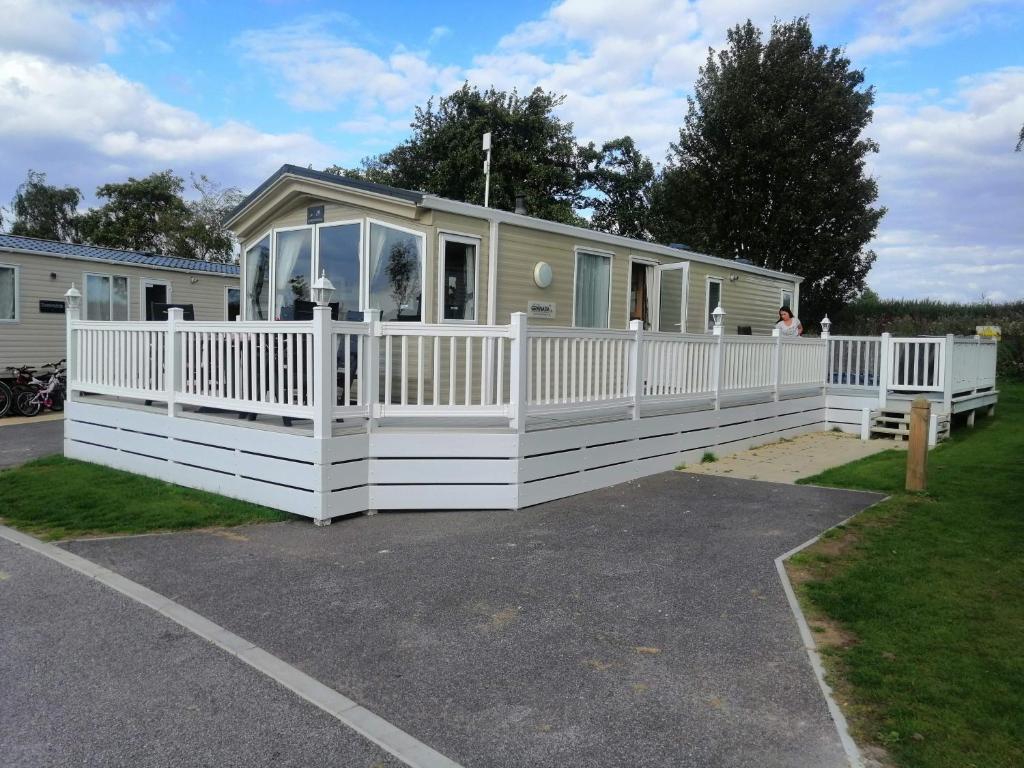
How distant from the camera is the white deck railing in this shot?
17.8ft

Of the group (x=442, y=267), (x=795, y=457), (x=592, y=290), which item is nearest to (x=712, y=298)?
(x=592, y=290)

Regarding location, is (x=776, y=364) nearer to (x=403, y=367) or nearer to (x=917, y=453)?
(x=917, y=453)

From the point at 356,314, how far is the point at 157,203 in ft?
93.3

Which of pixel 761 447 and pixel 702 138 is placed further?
pixel 702 138

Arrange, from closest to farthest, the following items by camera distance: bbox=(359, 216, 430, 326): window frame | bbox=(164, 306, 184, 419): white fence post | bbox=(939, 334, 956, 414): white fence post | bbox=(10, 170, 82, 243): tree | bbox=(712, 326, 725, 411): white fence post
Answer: bbox=(164, 306, 184, 419): white fence post
bbox=(359, 216, 430, 326): window frame
bbox=(712, 326, 725, 411): white fence post
bbox=(939, 334, 956, 414): white fence post
bbox=(10, 170, 82, 243): tree

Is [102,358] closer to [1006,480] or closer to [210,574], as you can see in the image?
[210,574]

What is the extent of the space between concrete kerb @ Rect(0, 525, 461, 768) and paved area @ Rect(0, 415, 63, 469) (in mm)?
4528

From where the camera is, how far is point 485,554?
462cm

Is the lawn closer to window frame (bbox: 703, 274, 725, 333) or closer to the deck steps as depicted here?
the deck steps

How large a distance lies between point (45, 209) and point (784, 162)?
119 ft

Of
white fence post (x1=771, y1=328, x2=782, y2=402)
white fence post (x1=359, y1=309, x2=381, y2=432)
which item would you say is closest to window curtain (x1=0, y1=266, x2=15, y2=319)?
white fence post (x1=359, y1=309, x2=381, y2=432)

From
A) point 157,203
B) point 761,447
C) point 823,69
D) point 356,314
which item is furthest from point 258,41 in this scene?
point 157,203

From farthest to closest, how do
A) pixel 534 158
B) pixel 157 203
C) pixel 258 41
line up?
1. pixel 157 203
2. pixel 534 158
3. pixel 258 41

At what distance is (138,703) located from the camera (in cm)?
269
